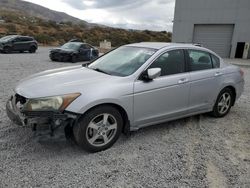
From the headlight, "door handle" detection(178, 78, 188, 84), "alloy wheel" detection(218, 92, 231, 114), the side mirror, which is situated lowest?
"alloy wheel" detection(218, 92, 231, 114)

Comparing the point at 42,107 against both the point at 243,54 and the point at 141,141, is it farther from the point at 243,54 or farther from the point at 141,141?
the point at 243,54

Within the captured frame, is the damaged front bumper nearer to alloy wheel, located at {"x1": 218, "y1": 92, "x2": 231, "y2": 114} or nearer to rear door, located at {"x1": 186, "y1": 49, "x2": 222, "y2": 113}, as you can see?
rear door, located at {"x1": 186, "y1": 49, "x2": 222, "y2": 113}

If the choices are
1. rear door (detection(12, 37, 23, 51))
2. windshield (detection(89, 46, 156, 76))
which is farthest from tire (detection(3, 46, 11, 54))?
windshield (detection(89, 46, 156, 76))

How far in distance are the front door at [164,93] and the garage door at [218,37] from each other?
18879 mm

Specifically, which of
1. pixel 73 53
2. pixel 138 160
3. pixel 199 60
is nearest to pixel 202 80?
pixel 199 60

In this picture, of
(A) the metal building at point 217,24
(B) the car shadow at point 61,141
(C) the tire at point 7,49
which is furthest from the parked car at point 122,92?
(A) the metal building at point 217,24

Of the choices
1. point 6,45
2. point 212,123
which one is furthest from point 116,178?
point 6,45

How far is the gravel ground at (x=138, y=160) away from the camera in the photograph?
9.27ft

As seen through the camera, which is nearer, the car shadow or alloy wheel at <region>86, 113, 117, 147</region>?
the car shadow

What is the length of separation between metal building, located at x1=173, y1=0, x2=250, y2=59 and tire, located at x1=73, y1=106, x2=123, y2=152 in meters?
20.2

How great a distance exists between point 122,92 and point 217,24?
66.8 feet

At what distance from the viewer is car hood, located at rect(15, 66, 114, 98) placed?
3197mm

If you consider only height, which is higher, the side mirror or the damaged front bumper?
the side mirror

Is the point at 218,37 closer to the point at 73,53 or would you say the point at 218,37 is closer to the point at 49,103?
the point at 73,53
